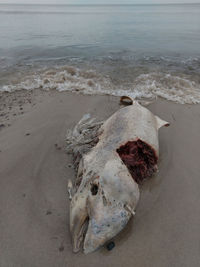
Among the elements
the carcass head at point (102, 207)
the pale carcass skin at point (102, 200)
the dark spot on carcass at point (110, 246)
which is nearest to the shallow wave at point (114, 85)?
the pale carcass skin at point (102, 200)

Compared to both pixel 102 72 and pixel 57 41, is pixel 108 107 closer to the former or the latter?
pixel 102 72

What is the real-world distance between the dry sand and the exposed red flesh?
0.59 ft

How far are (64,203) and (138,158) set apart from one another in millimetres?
1082

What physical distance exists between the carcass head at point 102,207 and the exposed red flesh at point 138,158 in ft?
1.23

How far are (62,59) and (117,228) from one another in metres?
8.22

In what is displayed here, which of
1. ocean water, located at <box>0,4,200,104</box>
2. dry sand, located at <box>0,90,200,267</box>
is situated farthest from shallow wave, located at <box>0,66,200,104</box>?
dry sand, located at <box>0,90,200,267</box>

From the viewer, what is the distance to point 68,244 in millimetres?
1831

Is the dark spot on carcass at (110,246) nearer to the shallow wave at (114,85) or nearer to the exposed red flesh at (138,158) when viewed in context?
the exposed red flesh at (138,158)

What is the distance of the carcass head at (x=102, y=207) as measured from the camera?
1602mm

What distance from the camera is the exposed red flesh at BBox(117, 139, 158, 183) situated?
2.26 meters

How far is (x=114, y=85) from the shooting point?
559 centimetres

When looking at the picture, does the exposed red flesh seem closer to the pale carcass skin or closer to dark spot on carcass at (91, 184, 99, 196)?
the pale carcass skin

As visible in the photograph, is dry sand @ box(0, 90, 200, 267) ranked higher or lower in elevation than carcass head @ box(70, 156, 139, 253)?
lower

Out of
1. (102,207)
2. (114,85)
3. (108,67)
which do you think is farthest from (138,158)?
(108,67)
